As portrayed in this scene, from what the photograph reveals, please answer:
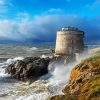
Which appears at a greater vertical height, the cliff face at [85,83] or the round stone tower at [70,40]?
the round stone tower at [70,40]

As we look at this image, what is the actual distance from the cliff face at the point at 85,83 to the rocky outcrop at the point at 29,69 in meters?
13.8

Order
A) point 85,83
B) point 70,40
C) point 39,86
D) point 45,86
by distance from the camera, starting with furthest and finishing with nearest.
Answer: point 70,40 < point 39,86 < point 45,86 < point 85,83

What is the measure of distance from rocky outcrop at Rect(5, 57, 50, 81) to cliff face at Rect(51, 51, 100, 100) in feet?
45.3

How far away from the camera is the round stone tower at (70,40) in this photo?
6862cm

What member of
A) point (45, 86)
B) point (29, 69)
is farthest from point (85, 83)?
point (29, 69)

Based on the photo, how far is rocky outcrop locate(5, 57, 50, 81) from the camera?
56969mm

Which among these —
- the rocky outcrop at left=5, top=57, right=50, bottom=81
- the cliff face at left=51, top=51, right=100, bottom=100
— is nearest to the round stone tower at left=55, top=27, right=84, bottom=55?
the rocky outcrop at left=5, top=57, right=50, bottom=81

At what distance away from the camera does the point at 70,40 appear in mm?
68938

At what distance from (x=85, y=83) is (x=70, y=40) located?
30.8 m

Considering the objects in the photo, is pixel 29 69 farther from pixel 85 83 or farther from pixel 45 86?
pixel 85 83

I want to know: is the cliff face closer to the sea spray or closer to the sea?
the sea

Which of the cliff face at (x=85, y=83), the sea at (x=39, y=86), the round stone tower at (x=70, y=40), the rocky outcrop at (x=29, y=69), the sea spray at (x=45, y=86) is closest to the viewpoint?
the cliff face at (x=85, y=83)

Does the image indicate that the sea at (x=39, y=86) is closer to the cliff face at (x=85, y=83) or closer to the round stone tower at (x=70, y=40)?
the cliff face at (x=85, y=83)

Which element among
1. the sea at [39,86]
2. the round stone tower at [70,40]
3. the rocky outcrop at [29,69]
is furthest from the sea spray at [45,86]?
the round stone tower at [70,40]
